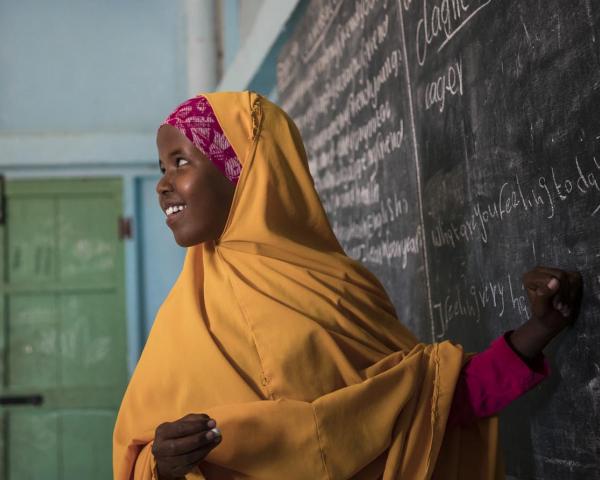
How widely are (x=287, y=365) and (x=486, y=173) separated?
1.82ft

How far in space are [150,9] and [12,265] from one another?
1.73 meters

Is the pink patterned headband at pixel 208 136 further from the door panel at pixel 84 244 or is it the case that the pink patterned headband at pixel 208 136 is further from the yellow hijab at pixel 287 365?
the door panel at pixel 84 244

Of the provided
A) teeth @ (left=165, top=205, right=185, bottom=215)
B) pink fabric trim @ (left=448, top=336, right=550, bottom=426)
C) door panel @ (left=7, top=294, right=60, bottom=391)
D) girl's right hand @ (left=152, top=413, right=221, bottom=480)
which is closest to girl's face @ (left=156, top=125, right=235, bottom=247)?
teeth @ (left=165, top=205, right=185, bottom=215)

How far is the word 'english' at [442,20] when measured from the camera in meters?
1.47

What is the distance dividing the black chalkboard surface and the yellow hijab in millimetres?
166

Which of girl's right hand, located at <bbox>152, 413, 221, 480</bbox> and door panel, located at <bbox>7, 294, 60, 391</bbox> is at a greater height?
door panel, located at <bbox>7, 294, 60, 391</bbox>

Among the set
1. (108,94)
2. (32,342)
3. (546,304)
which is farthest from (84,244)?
(546,304)

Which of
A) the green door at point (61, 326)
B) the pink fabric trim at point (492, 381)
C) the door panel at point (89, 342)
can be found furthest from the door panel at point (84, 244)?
the pink fabric trim at point (492, 381)

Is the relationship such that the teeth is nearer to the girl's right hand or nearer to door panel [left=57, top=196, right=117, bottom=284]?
the girl's right hand

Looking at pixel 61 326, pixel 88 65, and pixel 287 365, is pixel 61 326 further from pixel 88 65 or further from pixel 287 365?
pixel 287 365

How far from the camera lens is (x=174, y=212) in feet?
4.35

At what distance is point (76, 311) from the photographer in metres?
4.28

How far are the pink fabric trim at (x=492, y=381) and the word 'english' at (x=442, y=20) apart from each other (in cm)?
65

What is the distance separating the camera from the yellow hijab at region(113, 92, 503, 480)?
109 cm
